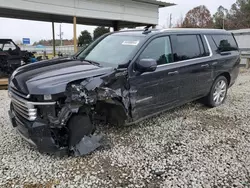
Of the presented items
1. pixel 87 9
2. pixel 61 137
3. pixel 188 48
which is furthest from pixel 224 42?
pixel 87 9

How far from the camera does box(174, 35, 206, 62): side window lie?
427 centimetres

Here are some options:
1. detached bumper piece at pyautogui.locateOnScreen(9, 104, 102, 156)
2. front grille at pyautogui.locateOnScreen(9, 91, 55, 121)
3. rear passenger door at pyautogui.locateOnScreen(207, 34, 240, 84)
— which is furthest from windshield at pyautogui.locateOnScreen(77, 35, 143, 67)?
rear passenger door at pyautogui.locateOnScreen(207, 34, 240, 84)

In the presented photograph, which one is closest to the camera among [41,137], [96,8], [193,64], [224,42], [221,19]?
[41,137]

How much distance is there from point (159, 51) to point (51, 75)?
74.2 inches

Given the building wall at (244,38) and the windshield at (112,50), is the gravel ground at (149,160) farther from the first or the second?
the building wall at (244,38)

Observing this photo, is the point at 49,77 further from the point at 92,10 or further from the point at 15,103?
the point at 92,10

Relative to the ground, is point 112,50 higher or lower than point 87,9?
lower

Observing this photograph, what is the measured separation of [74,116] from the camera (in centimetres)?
296

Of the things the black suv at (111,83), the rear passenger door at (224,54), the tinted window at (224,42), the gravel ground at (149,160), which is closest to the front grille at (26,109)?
the black suv at (111,83)

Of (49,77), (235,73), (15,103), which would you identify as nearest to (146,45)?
(49,77)

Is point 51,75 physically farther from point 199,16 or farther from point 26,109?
point 199,16

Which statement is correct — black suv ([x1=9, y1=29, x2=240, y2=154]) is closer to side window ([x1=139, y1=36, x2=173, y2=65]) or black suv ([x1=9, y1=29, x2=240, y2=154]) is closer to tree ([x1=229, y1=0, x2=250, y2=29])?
side window ([x1=139, y1=36, x2=173, y2=65])

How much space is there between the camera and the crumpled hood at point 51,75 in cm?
275

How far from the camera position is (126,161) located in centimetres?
309
